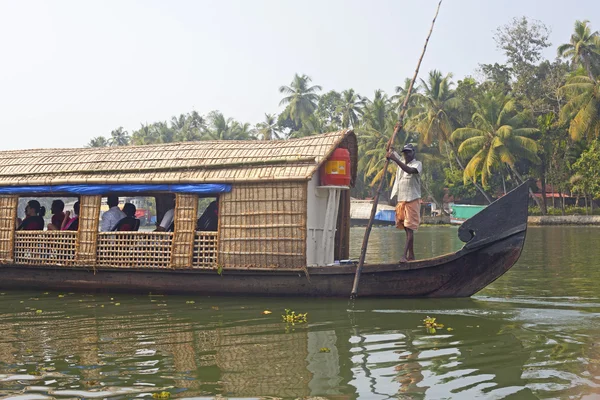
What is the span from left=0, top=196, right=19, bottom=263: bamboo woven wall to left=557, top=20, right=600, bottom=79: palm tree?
27419mm

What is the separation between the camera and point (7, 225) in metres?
8.43

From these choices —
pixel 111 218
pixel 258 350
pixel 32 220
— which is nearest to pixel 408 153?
pixel 258 350

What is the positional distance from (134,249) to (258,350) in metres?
3.10

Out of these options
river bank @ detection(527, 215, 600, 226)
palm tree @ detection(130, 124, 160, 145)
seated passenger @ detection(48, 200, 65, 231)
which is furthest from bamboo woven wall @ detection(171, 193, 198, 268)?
palm tree @ detection(130, 124, 160, 145)

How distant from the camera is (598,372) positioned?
4.46 metres

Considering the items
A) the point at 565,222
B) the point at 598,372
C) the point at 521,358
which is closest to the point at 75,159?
the point at 521,358

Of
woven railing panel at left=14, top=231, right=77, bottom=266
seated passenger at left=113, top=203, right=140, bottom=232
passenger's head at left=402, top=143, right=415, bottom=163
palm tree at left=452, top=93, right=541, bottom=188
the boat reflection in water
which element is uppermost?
palm tree at left=452, top=93, right=541, bottom=188

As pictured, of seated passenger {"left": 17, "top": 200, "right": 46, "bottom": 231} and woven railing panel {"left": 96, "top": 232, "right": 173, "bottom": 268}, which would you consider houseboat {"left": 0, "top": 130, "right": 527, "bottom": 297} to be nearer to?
woven railing panel {"left": 96, "top": 232, "right": 173, "bottom": 268}

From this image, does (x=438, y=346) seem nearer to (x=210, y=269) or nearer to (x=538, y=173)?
(x=210, y=269)

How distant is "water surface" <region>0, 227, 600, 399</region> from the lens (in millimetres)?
4289

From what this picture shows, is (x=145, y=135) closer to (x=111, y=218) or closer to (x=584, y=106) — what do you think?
(x=584, y=106)

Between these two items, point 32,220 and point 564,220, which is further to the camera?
point 564,220

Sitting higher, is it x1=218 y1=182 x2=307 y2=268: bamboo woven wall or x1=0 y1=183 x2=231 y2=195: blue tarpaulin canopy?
x1=0 y1=183 x2=231 y2=195: blue tarpaulin canopy

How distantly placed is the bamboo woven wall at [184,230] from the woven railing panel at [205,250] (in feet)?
0.19
